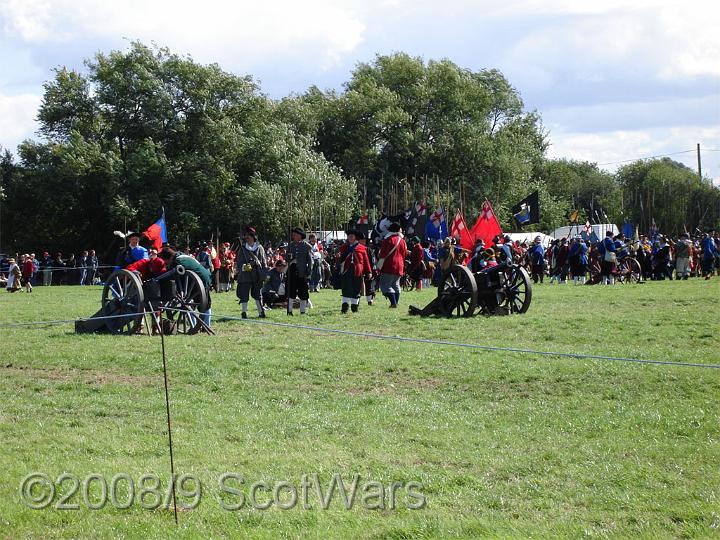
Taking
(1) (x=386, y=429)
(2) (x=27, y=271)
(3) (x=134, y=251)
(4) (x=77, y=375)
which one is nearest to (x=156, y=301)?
(3) (x=134, y=251)

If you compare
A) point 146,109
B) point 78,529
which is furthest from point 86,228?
point 78,529

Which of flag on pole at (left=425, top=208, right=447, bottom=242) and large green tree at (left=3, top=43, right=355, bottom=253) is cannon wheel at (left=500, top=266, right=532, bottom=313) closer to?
flag on pole at (left=425, top=208, right=447, bottom=242)

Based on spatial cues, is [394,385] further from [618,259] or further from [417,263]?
[618,259]

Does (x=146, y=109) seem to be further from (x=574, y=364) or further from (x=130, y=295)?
(x=574, y=364)

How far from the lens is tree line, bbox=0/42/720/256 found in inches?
1800

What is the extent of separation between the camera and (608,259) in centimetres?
2719

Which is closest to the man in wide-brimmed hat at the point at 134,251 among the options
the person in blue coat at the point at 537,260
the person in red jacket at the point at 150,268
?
the person in red jacket at the point at 150,268

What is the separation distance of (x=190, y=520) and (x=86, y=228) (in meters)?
45.3

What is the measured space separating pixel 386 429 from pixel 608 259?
68.8 ft

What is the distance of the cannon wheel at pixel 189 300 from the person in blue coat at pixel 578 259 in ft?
55.0

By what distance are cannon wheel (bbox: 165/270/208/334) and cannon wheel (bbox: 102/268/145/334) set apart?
491 mm

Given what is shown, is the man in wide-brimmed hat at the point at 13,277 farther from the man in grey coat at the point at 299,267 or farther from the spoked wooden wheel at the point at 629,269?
the spoked wooden wheel at the point at 629,269

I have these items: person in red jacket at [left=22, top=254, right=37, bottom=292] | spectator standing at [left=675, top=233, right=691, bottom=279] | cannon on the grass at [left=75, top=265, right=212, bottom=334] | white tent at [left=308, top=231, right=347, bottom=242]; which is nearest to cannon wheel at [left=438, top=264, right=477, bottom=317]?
cannon on the grass at [left=75, top=265, right=212, bottom=334]

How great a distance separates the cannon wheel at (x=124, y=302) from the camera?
45.5 feet
